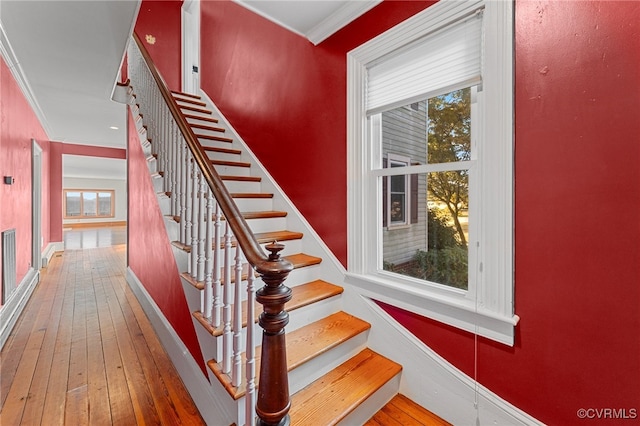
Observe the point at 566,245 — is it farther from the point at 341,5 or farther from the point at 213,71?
the point at 213,71

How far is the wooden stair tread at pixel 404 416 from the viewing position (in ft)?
4.85

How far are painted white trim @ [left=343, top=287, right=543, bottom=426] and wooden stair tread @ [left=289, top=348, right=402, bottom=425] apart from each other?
0.09m

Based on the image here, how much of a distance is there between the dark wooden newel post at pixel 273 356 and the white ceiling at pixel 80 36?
1.60 m

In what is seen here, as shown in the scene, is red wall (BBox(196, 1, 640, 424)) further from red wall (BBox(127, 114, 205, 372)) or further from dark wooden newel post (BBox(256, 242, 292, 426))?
red wall (BBox(127, 114, 205, 372))

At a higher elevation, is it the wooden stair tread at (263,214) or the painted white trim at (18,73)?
the painted white trim at (18,73)

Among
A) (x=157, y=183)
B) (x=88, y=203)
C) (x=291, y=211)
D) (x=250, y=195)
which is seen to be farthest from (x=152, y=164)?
(x=88, y=203)

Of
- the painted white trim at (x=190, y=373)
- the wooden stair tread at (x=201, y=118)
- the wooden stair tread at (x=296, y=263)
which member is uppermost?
the wooden stair tread at (x=201, y=118)

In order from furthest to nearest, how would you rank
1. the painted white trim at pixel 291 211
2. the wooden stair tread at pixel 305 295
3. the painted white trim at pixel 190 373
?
1. the painted white trim at pixel 291 211
2. the wooden stair tread at pixel 305 295
3. the painted white trim at pixel 190 373

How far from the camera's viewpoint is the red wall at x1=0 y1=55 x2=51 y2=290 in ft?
8.57

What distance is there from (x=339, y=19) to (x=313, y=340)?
2.03 meters

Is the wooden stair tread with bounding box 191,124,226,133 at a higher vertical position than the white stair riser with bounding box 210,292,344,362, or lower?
higher

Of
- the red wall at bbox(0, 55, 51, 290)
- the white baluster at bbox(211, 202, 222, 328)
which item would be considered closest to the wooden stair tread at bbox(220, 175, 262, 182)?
the white baluster at bbox(211, 202, 222, 328)

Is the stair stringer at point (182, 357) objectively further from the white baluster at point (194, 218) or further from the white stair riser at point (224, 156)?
the white stair riser at point (224, 156)

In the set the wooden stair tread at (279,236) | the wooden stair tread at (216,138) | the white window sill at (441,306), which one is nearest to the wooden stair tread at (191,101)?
the wooden stair tread at (216,138)
